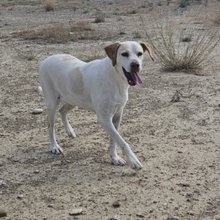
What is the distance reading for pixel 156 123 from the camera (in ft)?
25.0

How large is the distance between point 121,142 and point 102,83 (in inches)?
27.2

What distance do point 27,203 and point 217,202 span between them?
1.87 metres

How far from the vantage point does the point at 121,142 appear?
5.78 m

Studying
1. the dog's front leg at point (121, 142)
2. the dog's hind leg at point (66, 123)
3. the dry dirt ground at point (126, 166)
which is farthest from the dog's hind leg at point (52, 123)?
the dog's front leg at point (121, 142)

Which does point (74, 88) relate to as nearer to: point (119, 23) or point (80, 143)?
point (80, 143)

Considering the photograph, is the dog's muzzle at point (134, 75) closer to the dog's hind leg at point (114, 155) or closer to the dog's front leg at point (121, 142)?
the dog's front leg at point (121, 142)

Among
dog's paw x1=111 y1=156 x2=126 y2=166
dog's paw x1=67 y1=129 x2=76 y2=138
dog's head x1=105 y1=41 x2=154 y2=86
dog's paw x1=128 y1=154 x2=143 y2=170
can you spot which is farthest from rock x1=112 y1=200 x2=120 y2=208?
dog's paw x1=67 y1=129 x2=76 y2=138

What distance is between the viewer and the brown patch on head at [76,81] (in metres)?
6.18

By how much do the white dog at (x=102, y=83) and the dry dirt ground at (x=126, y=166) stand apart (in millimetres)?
353

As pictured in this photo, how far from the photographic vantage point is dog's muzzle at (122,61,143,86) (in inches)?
219

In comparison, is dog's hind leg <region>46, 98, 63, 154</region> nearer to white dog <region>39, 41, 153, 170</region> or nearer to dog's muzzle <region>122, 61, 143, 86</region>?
white dog <region>39, 41, 153, 170</region>

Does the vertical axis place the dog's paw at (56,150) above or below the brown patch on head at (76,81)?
below

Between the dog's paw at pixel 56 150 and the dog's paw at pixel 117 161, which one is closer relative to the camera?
the dog's paw at pixel 117 161

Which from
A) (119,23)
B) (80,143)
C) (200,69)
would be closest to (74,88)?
(80,143)
